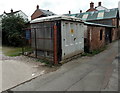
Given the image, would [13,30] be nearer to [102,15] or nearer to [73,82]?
[73,82]

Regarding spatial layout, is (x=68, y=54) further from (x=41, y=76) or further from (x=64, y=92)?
(x=64, y=92)

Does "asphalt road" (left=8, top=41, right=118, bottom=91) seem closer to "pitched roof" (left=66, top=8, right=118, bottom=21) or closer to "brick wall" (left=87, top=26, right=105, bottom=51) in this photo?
"brick wall" (left=87, top=26, right=105, bottom=51)

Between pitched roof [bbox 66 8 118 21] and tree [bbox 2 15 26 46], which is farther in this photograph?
pitched roof [bbox 66 8 118 21]

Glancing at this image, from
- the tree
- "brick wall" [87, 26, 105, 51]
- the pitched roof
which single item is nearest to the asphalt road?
"brick wall" [87, 26, 105, 51]

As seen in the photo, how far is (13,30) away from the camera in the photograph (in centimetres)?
1507

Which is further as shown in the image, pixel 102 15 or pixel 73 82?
pixel 102 15

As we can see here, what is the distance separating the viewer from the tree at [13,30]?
→ 1446 cm

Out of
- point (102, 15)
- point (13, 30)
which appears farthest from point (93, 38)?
point (102, 15)

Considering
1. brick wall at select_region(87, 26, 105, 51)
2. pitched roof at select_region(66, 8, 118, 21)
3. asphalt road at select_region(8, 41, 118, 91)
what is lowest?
asphalt road at select_region(8, 41, 118, 91)

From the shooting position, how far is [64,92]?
372 centimetres

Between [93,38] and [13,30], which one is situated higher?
[13,30]

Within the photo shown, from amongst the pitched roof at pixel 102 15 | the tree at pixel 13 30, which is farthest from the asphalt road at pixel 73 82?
the pitched roof at pixel 102 15

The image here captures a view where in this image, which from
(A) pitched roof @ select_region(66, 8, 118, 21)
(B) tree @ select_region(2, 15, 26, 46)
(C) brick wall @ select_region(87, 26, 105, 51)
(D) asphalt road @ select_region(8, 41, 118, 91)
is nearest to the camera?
(D) asphalt road @ select_region(8, 41, 118, 91)

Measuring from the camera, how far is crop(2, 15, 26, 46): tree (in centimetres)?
Answer: 1446
